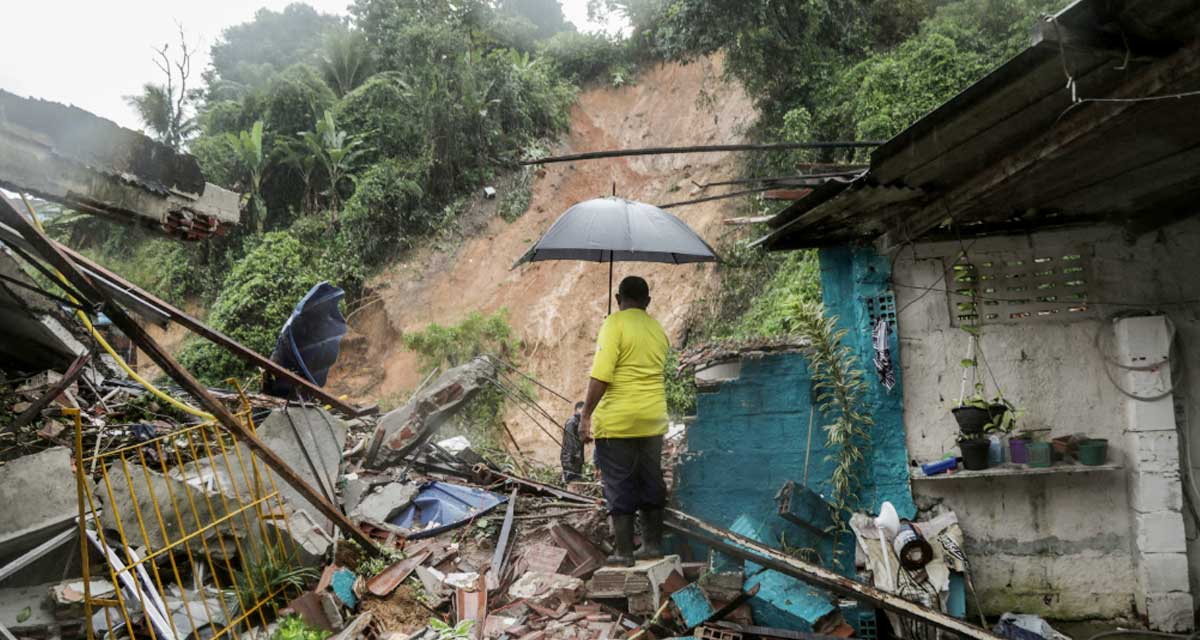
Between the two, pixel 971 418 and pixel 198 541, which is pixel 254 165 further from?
pixel 971 418

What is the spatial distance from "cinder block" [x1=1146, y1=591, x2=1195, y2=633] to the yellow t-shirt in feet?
11.8

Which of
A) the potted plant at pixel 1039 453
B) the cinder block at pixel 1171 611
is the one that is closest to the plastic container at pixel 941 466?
the potted plant at pixel 1039 453

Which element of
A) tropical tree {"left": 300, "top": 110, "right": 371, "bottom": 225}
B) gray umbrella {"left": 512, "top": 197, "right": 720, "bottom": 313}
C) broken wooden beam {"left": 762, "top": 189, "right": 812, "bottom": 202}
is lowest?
gray umbrella {"left": 512, "top": 197, "right": 720, "bottom": 313}

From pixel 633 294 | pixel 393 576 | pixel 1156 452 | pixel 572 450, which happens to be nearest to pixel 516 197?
pixel 572 450

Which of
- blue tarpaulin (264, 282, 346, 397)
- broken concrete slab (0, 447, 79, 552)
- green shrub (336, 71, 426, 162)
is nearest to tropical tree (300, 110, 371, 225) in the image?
green shrub (336, 71, 426, 162)

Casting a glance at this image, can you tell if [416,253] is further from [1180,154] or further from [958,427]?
[1180,154]

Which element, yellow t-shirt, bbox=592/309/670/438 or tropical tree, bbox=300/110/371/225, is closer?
yellow t-shirt, bbox=592/309/670/438

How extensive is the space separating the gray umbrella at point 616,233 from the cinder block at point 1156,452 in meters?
3.22

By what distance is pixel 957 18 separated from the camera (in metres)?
11.9

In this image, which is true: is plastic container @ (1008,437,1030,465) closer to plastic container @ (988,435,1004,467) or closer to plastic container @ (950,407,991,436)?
plastic container @ (988,435,1004,467)

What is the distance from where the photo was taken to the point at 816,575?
4430mm

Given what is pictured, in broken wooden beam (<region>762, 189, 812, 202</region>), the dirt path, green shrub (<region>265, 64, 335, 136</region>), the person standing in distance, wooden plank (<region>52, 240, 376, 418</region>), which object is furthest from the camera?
green shrub (<region>265, 64, 335, 136</region>)

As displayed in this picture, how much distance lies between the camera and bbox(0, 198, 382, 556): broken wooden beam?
3.56m

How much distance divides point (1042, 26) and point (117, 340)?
52.3 feet
